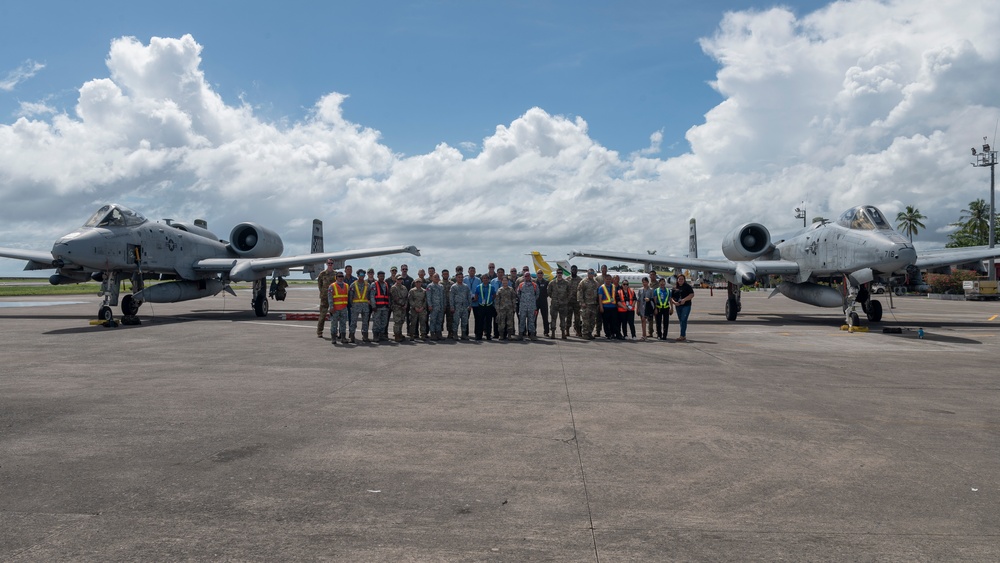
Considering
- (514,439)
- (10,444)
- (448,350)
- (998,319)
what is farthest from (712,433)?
(998,319)

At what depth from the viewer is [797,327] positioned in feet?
60.5

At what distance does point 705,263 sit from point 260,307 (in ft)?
50.4

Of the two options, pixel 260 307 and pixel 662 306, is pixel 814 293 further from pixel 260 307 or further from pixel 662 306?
pixel 260 307

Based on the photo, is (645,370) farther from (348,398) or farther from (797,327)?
(797,327)

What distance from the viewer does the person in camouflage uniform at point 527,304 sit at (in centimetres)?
1485

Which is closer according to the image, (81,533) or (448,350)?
(81,533)

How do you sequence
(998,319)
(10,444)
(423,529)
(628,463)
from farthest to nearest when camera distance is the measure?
(998,319) → (10,444) → (628,463) → (423,529)

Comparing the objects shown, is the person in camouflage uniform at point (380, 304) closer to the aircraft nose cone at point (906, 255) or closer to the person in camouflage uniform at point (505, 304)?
the person in camouflage uniform at point (505, 304)

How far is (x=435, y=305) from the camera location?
14.5 m

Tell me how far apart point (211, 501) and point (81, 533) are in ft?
2.30

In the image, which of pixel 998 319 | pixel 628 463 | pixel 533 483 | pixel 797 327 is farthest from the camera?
pixel 998 319

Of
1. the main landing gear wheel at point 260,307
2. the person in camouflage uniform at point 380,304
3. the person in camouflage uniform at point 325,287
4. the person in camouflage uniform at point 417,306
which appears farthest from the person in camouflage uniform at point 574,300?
the main landing gear wheel at point 260,307

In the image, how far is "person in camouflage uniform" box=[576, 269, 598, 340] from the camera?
14742mm

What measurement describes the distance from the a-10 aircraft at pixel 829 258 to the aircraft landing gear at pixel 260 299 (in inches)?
425
